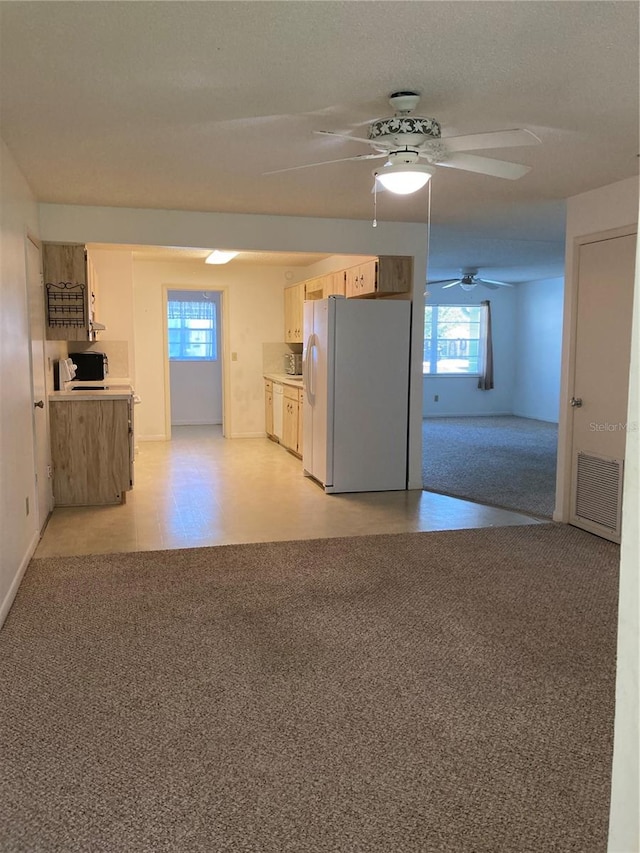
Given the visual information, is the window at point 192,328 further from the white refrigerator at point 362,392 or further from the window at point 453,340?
the white refrigerator at point 362,392

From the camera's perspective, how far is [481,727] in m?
2.35

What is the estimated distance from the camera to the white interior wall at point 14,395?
3.32 meters

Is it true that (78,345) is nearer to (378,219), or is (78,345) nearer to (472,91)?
(378,219)

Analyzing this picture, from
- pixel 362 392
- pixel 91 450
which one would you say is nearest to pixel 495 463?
pixel 362 392

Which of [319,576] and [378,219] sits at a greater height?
[378,219]

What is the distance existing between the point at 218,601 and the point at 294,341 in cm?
584

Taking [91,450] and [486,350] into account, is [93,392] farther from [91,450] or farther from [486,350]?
[486,350]

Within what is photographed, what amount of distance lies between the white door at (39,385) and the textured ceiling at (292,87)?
2.05 feet

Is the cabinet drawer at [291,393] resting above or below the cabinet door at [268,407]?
above

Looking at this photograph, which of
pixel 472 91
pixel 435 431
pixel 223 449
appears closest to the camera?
pixel 472 91

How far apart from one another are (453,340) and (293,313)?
4642 millimetres

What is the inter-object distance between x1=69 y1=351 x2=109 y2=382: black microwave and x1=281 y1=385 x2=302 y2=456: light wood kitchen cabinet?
7.09ft

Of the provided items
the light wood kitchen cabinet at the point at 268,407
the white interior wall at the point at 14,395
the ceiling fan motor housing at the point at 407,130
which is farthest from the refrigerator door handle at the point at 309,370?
the ceiling fan motor housing at the point at 407,130

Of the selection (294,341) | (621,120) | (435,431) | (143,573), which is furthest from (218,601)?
(435,431)
